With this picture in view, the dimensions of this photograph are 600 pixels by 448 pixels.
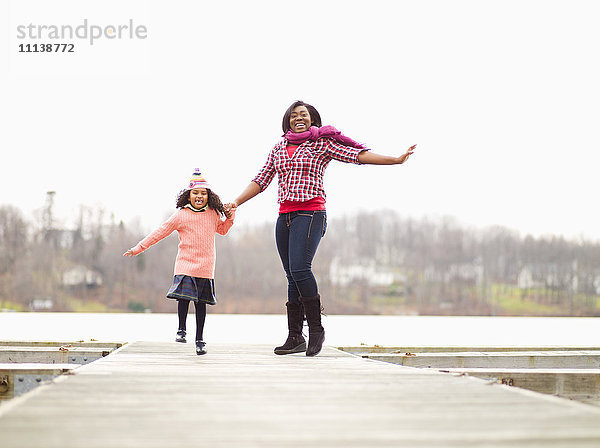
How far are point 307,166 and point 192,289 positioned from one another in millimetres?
1385

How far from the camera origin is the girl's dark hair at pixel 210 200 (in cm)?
549

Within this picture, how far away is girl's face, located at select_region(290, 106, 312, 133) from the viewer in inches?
195

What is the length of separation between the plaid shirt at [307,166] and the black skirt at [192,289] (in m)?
1.00

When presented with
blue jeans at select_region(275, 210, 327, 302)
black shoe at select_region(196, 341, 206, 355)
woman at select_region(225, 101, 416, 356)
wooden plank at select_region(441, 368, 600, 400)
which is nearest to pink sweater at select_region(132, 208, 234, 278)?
black shoe at select_region(196, 341, 206, 355)

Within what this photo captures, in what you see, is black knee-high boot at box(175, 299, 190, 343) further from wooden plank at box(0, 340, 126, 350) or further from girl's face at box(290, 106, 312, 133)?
girl's face at box(290, 106, 312, 133)

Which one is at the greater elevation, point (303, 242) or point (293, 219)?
point (293, 219)

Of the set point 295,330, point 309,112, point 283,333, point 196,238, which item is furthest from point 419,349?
point 283,333

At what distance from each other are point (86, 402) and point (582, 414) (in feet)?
5.39

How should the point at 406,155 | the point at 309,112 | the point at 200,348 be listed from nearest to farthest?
the point at 406,155
the point at 200,348
the point at 309,112

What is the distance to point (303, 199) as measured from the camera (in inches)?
184

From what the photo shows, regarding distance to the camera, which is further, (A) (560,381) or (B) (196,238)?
(B) (196,238)

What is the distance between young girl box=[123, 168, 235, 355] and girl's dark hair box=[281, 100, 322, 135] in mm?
814

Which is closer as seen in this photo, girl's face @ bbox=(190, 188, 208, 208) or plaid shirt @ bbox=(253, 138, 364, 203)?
plaid shirt @ bbox=(253, 138, 364, 203)

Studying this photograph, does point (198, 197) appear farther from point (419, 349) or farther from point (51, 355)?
Result: point (419, 349)
